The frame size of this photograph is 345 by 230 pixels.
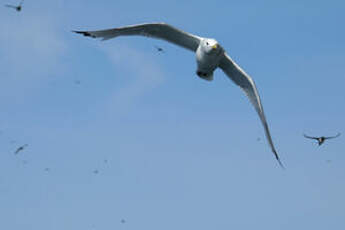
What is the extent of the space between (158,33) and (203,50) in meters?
4.72

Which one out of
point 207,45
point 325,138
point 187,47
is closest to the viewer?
point 207,45

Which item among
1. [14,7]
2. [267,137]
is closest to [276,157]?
[267,137]

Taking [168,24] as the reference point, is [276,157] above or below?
below

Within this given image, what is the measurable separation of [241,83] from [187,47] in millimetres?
5825

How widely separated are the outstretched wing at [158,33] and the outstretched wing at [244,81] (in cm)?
341

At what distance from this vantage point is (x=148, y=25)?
56562 millimetres

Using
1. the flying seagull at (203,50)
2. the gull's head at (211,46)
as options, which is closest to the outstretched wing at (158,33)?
the flying seagull at (203,50)

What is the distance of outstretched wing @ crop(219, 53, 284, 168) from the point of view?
59031mm

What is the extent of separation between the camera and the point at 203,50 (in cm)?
5412

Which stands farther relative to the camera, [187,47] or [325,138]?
[325,138]

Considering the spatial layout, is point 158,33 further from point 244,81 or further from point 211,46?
point 244,81

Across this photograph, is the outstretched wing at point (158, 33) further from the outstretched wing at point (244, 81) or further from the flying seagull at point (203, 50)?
the outstretched wing at point (244, 81)

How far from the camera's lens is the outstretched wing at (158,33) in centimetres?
5567

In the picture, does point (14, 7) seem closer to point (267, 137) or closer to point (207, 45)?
point (207, 45)
